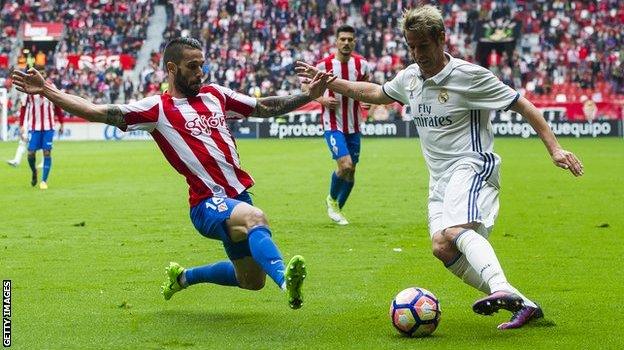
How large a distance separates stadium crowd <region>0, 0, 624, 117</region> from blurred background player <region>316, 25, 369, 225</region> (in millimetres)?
30721

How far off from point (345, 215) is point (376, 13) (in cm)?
3887

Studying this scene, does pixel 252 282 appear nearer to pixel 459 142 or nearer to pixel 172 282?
pixel 172 282

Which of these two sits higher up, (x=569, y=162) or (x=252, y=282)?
(x=569, y=162)

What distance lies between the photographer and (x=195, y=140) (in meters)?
7.63

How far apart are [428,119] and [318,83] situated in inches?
37.5

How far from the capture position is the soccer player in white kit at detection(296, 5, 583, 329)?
7145 millimetres

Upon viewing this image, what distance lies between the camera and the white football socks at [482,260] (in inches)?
268

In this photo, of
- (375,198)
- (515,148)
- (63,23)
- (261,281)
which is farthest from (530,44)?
(261,281)

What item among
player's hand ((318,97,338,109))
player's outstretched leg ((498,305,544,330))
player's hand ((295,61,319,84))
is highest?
player's hand ((295,61,319,84))

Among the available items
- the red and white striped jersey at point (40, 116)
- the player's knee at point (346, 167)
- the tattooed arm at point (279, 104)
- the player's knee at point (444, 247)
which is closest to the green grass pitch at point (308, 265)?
the player's knee at point (444, 247)

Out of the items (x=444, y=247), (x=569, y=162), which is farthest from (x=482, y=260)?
(x=569, y=162)

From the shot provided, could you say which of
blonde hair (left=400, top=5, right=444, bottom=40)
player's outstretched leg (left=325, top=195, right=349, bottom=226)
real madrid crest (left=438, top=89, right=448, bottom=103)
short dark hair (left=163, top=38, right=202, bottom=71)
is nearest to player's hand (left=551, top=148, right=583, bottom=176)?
real madrid crest (left=438, top=89, right=448, bottom=103)

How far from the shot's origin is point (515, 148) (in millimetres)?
34594
